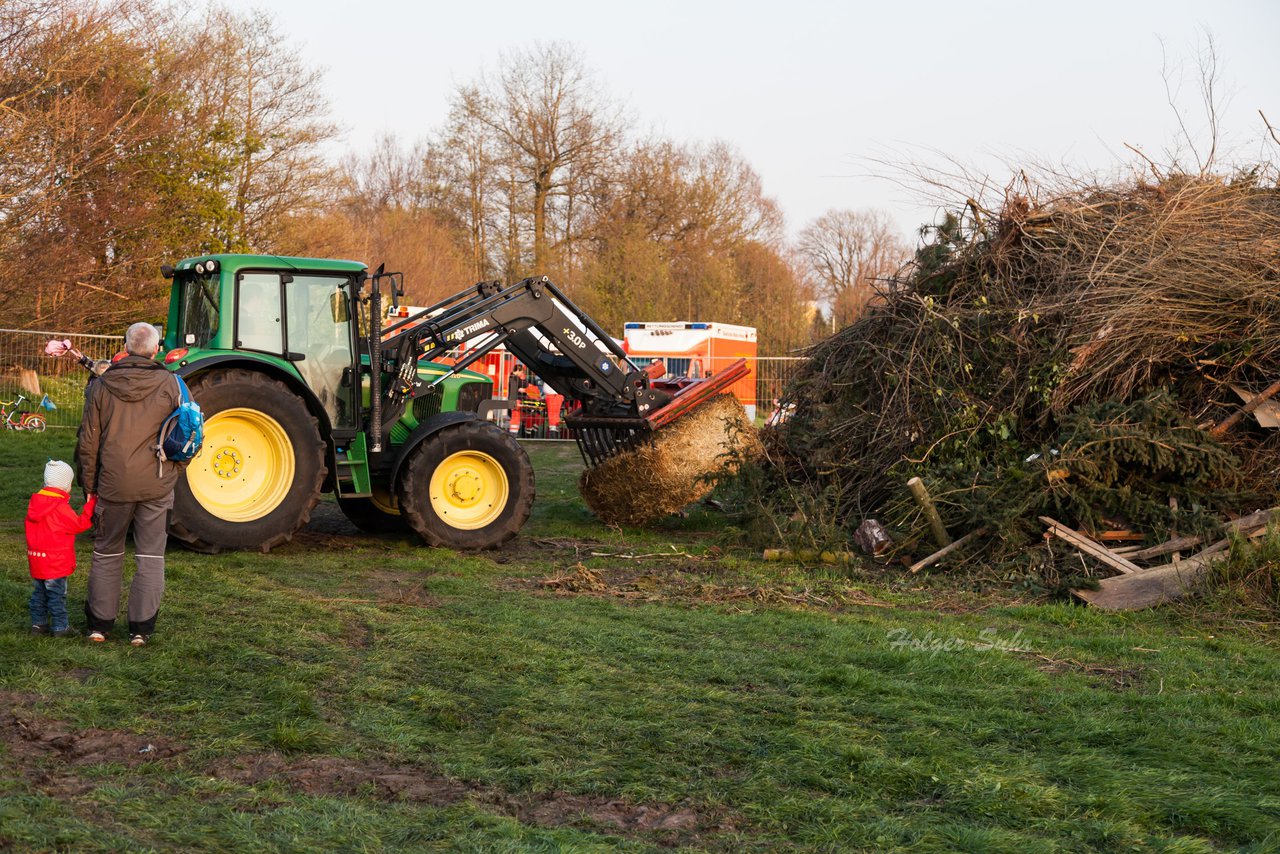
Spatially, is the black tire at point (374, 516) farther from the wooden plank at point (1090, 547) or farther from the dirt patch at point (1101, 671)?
the dirt patch at point (1101, 671)

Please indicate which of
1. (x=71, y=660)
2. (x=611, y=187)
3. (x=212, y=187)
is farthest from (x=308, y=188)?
(x=71, y=660)

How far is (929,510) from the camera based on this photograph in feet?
28.8

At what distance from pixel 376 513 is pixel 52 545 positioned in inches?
188

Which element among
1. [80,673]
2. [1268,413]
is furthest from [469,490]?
[1268,413]

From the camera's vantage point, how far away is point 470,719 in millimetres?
4969

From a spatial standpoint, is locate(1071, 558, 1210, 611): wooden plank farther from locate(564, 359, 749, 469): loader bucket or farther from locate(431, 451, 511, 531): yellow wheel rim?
locate(431, 451, 511, 531): yellow wheel rim

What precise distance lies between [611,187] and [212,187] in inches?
556

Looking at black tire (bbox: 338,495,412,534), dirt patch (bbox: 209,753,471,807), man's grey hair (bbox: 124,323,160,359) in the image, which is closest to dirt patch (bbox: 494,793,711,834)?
dirt patch (bbox: 209,753,471,807)

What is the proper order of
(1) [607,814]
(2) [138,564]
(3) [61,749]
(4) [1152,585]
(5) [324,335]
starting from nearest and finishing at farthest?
(1) [607,814], (3) [61,749], (2) [138,564], (4) [1152,585], (5) [324,335]

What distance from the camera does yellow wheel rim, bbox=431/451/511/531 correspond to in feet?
32.0

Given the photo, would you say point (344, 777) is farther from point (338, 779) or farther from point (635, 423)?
point (635, 423)

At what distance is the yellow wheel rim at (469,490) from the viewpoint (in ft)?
32.0

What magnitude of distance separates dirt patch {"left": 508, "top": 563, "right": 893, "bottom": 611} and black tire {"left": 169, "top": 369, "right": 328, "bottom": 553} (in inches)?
75.2

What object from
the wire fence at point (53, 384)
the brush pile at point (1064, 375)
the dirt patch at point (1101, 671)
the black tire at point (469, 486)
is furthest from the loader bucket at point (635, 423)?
the wire fence at point (53, 384)
